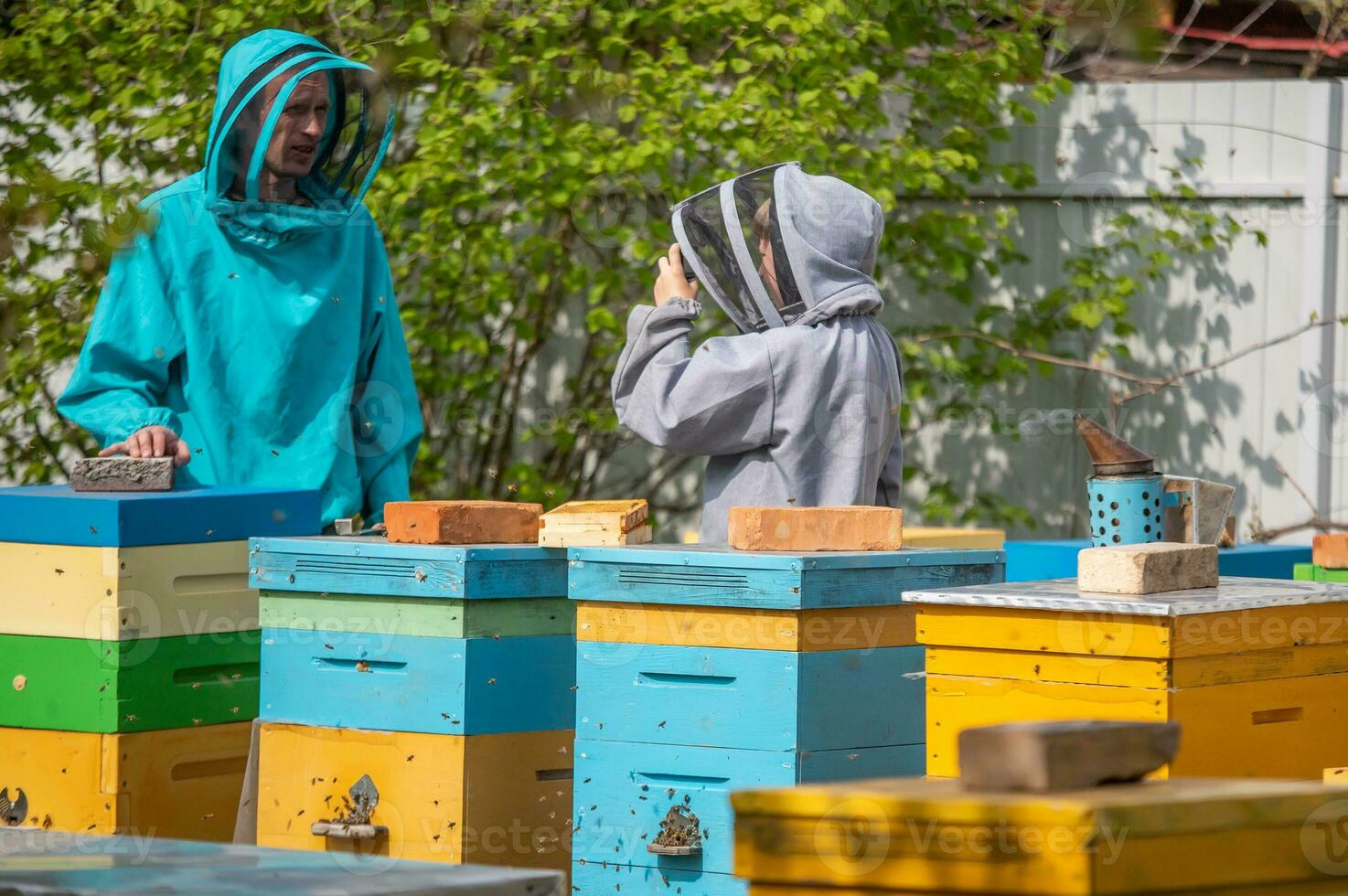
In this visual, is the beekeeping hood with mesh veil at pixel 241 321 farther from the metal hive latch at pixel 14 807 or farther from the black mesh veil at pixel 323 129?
the metal hive latch at pixel 14 807

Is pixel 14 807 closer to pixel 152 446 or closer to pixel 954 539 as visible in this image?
pixel 152 446

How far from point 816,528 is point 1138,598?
2.04ft

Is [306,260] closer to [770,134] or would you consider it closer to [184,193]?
[184,193]

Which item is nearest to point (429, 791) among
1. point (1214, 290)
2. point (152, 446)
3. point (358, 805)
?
point (358, 805)

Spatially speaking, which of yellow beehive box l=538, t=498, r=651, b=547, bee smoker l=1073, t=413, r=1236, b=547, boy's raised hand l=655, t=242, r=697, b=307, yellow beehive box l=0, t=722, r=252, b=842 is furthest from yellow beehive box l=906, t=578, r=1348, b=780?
yellow beehive box l=0, t=722, r=252, b=842

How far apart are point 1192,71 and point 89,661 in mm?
6640

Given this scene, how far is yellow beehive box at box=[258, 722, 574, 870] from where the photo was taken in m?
3.19

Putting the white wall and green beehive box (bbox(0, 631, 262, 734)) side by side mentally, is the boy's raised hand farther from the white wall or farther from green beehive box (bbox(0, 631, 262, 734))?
the white wall

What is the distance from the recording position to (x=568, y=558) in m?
3.21

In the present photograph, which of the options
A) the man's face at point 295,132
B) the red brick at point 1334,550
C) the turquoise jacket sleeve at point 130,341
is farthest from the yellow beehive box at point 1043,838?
the man's face at point 295,132

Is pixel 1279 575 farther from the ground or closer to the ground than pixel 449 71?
closer to the ground

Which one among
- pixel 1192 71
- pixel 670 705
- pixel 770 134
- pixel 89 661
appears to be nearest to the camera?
pixel 670 705

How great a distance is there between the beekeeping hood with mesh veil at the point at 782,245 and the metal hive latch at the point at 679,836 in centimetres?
120

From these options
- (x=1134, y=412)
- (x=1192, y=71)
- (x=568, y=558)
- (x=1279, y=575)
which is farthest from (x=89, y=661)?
(x=1192, y=71)
